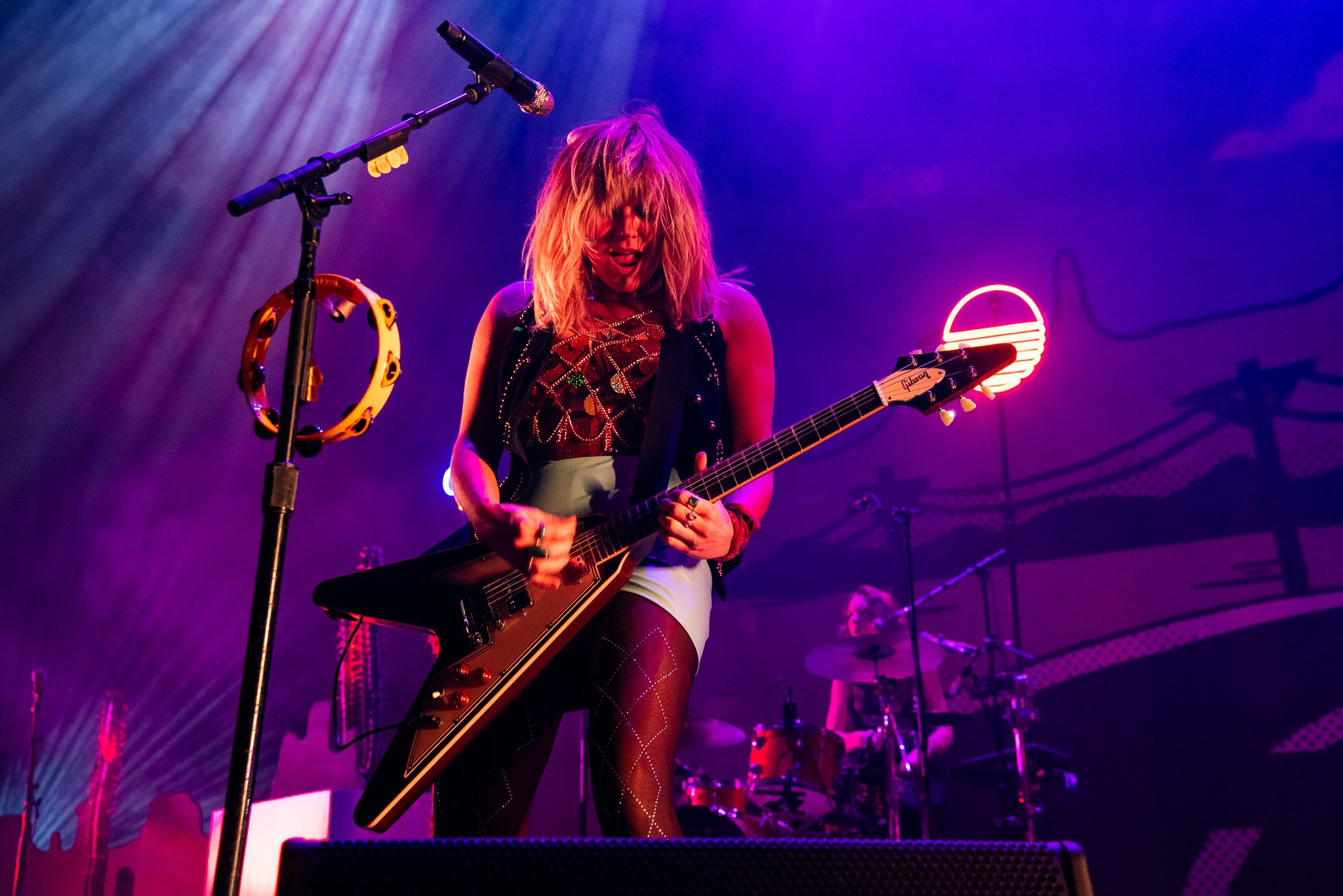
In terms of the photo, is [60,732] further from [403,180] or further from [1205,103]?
[1205,103]

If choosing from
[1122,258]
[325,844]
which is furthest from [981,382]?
[1122,258]

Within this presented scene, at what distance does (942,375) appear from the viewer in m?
2.28

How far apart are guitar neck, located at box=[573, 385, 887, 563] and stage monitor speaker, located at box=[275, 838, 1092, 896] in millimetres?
774

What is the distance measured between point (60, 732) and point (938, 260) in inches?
250

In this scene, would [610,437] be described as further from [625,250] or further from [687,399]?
[625,250]

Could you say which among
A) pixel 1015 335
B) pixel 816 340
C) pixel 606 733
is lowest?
pixel 606 733

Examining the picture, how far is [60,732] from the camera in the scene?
6.13 metres

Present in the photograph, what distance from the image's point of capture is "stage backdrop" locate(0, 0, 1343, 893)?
571 cm

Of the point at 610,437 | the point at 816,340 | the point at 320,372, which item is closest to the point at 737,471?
the point at 610,437

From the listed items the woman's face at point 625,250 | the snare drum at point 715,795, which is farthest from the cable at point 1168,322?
the woman's face at point 625,250

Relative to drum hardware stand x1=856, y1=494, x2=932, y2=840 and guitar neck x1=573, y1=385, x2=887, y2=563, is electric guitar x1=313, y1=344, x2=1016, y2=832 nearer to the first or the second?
guitar neck x1=573, y1=385, x2=887, y2=563

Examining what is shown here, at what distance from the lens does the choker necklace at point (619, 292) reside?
7.13ft

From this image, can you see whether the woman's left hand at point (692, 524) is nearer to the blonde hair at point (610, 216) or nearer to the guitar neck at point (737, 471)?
Result: the guitar neck at point (737, 471)

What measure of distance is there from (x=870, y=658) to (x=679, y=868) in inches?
198
